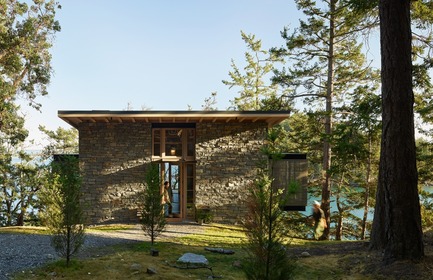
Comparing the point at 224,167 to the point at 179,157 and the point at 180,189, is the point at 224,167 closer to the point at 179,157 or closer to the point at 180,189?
the point at 179,157

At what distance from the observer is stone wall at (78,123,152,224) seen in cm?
1185

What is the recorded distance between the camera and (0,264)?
6121 mm

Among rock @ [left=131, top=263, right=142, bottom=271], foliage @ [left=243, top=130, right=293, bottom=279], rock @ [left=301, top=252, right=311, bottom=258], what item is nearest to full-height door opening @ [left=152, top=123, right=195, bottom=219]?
rock @ [left=301, top=252, right=311, bottom=258]

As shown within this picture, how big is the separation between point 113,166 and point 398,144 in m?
9.77

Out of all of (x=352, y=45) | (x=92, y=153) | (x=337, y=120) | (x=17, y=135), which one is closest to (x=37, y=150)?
(x=17, y=135)

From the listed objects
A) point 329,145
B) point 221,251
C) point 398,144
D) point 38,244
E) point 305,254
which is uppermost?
point 329,145

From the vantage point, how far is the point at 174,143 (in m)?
12.3

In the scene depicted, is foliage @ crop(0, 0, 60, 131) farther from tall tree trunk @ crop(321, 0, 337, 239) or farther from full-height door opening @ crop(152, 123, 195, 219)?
tall tree trunk @ crop(321, 0, 337, 239)

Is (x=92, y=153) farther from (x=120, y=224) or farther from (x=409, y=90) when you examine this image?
(x=409, y=90)

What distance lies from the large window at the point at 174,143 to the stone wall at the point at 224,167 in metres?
0.46

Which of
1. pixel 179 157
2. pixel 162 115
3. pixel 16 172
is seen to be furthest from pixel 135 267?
pixel 16 172

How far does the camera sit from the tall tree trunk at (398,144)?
637cm

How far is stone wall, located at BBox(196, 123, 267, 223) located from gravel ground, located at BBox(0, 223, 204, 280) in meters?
1.35

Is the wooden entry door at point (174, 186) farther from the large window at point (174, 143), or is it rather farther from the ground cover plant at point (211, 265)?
the ground cover plant at point (211, 265)
